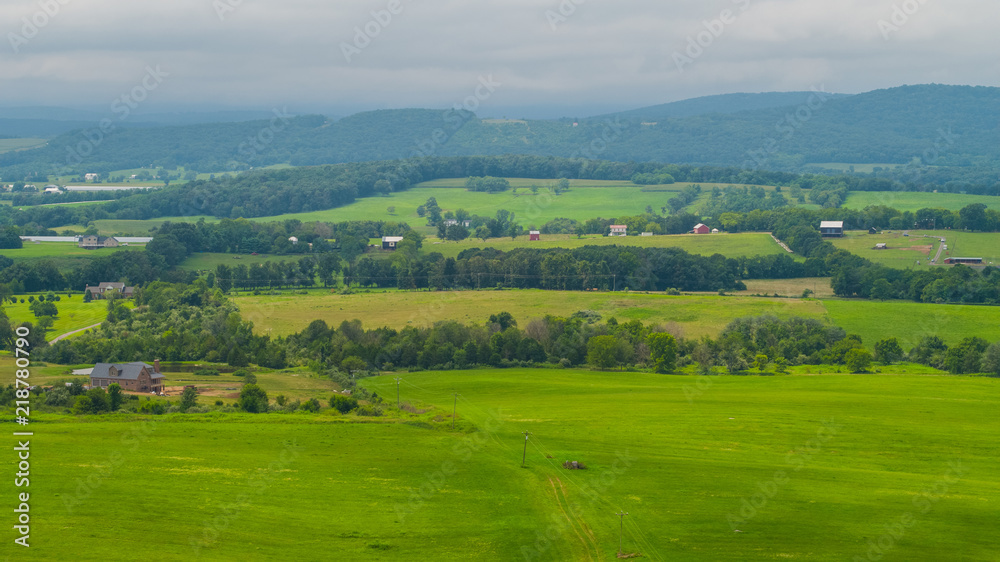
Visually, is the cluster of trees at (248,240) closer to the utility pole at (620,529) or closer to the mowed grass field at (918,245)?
the mowed grass field at (918,245)

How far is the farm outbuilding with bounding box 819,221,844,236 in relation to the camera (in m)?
143

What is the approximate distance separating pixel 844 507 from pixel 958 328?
57.5m

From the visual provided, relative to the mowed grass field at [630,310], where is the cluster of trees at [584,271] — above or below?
above

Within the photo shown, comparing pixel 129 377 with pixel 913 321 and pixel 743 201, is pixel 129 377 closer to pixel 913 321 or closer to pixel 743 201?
pixel 913 321

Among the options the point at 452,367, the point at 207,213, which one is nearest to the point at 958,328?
the point at 452,367

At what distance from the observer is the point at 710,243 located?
141125 mm

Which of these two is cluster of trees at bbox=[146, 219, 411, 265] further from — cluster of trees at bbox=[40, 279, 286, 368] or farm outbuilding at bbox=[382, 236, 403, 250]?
cluster of trees at bbox=[40, 279, 286, 368]

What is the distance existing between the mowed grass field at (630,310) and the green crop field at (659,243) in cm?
2230

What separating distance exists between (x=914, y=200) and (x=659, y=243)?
71.8 meters

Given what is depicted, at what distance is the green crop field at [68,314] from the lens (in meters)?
96.9

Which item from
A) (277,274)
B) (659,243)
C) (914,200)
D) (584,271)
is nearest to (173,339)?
(277,274)

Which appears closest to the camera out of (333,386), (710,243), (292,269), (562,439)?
(562,439)

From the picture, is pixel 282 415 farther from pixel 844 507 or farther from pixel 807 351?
pixel 807 351

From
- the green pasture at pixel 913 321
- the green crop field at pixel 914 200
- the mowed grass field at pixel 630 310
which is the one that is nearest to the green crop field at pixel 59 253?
the mowed grass field at pixel 630 310
